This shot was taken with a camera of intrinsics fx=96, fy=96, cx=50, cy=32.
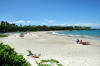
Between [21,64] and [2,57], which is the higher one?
[2,57]

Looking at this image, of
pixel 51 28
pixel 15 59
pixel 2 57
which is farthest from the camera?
pixel 51 28

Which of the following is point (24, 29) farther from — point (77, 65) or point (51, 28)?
point (77, 65)

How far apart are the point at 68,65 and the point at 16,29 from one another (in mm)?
79936

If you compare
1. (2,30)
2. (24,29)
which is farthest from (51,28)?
(2,30)

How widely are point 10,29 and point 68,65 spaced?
7390cm

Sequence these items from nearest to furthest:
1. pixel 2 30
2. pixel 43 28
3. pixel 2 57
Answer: pixel 2 57, pixel 2 30, pixel 43 28

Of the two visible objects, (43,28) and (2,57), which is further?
(43,28)

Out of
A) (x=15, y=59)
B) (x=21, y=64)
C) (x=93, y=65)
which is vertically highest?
(x=15, y=59)

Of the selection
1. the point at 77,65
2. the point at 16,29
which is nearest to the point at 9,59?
the point at 77,65

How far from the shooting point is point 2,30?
217ft

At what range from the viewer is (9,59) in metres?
3.28

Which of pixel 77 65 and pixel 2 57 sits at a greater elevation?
pixel 2 57

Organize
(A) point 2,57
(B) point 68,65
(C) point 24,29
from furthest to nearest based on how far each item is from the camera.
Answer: (C) point 24,29
(B) point 68,65
(A) point 2,57

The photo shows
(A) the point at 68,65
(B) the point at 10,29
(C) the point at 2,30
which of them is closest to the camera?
(A) the point at 68,65
